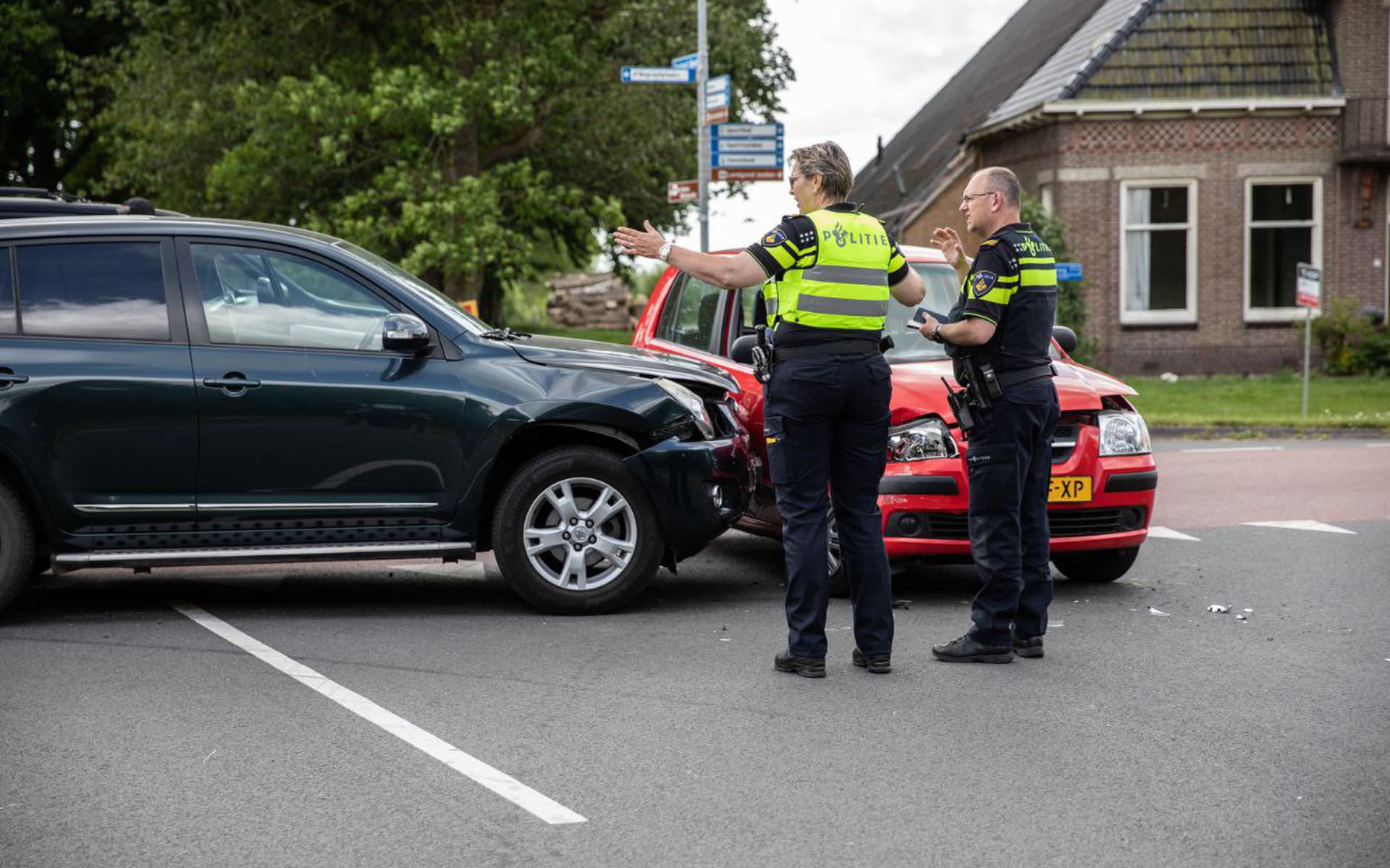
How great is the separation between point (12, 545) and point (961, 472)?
417 cm

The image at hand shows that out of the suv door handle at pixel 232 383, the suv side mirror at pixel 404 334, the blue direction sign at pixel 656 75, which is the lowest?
the suv door handle at pixel 232 383

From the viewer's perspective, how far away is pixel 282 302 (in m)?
7.18

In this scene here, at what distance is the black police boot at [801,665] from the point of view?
19.8 feet

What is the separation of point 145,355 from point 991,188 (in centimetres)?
367

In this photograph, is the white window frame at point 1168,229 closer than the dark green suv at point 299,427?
No

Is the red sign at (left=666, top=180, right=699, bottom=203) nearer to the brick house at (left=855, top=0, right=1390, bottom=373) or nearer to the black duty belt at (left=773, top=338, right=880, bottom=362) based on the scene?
the brick house at (left=855, top=0, right=1390, bottom=373)

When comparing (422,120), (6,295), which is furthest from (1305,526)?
(422,120)

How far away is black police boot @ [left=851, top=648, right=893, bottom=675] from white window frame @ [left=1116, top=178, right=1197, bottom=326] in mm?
21993

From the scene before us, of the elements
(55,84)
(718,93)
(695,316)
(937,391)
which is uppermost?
(55,84)

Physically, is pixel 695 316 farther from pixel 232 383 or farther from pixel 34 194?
pixel 34 194

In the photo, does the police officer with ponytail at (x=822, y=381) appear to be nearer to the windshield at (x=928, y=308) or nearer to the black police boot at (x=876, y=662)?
the black police boot at (x=876, y=662)

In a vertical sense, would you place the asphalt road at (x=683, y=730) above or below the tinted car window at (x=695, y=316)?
below

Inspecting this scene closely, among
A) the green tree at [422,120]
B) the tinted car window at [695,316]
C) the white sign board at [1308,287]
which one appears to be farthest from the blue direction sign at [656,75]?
the tinted car window at [695,316]

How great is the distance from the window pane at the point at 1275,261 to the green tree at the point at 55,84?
787 inches
